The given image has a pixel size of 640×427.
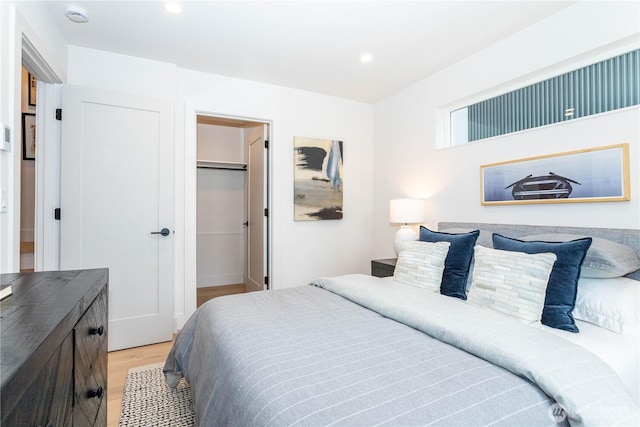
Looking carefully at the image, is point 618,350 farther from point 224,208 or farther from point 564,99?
point 224,208

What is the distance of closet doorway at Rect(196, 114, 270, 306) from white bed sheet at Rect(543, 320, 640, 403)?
3.55 m

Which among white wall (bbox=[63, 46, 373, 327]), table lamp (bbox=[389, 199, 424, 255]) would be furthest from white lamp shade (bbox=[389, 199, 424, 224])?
white wall (bbox=[63, 46, 373, 327])

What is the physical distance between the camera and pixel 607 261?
1662 millimetres

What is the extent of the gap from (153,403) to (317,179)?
2661 millimetres

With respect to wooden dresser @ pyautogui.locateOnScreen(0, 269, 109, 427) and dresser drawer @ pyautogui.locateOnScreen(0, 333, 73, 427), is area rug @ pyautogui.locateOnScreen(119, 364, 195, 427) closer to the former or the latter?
wooden dresser @ pyautogui.locateOnScreen(0, 269, 109, 427)

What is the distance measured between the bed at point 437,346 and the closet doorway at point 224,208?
2747 millimetres

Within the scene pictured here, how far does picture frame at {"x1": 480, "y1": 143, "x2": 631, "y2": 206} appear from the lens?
2.00 meters

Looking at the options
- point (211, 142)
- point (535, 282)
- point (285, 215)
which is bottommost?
point (535, 282)

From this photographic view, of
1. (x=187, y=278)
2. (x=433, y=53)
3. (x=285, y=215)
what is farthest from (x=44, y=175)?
(x=433, y=53)

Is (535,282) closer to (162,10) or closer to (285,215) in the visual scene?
(285,215)

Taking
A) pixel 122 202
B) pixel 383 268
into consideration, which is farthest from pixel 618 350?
pixel 122 202

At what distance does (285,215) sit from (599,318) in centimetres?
280

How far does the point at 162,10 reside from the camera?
7.45 feet

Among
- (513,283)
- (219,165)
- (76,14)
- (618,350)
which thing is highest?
(76,14)
